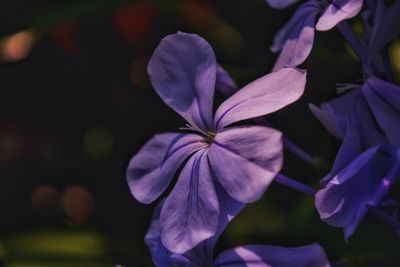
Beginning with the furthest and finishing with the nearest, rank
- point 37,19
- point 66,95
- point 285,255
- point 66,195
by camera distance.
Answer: point 66,95 < point 66,195 < point 37,19 < point 285,255

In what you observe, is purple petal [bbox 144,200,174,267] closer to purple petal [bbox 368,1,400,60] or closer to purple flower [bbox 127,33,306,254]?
purple flower [bbox 127,33,306,254]

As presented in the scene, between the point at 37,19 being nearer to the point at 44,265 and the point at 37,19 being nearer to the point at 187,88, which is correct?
the point at 44,265

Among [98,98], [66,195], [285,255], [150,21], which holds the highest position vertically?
[285,255]

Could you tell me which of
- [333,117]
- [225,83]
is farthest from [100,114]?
[333,117]

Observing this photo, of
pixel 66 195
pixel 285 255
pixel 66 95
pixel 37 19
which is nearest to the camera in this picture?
pixel 285 255

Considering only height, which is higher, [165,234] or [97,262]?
[165,234]

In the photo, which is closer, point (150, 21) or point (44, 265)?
point (44, 265)

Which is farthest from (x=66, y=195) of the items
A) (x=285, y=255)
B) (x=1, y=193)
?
(x=285, y=255)

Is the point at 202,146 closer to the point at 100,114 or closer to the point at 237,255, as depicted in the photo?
the point at 237,255
